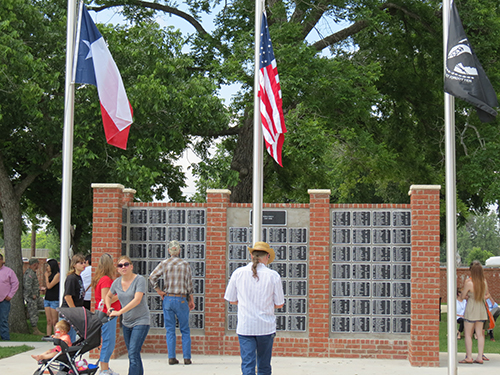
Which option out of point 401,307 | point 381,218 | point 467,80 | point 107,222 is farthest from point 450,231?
point 107,222

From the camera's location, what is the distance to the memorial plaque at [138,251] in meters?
12.1

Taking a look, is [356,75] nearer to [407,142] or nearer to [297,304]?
[407,142]

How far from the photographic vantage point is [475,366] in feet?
36.4

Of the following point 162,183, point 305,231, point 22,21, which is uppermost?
point 22,21

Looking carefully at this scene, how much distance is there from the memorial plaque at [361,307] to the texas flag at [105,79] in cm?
510

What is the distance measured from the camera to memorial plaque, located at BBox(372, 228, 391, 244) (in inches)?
461

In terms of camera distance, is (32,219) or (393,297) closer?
(393,297)

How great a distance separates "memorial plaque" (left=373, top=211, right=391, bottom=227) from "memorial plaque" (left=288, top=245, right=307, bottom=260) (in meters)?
1.39

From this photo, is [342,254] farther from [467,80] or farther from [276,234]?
[467,80]

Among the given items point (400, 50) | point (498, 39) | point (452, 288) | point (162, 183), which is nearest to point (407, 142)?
point (400, 50)

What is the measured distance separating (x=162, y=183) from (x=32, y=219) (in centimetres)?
863

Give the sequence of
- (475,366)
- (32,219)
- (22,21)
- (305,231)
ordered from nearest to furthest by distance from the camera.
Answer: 1. (475,366)
2. (305,231)
3. (22,21)
4. (32,219)

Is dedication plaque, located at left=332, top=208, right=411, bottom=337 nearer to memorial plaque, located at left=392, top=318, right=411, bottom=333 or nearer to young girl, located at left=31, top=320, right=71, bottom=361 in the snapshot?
memorial plaque, located at left=392, top=318, right=411, bottom=333

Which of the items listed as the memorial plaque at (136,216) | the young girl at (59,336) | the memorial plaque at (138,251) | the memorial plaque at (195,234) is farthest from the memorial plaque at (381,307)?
the young girl at (59,336)
